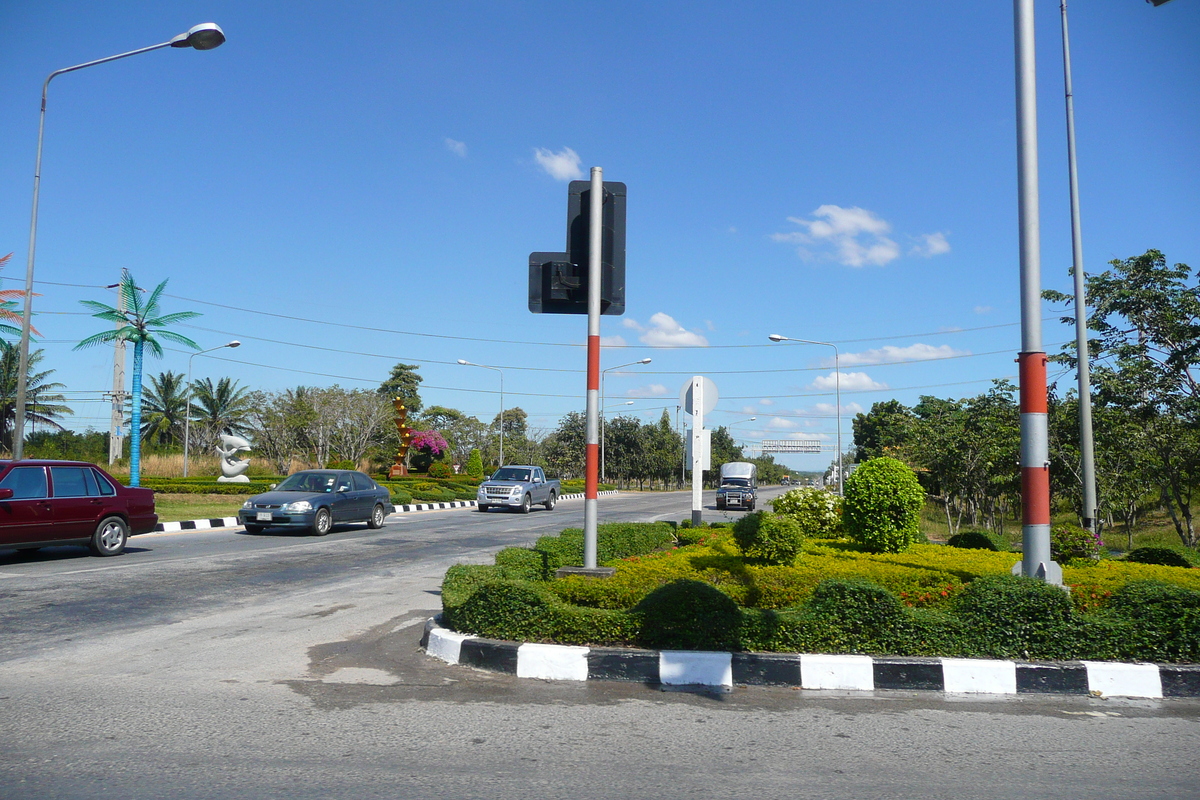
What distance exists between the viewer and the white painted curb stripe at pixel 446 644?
5.96 meters

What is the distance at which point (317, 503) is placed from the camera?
685 inches

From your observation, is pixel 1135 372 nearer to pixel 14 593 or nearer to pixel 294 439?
pixel 14 593

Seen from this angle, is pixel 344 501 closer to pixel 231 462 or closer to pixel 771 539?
pixel 771 539

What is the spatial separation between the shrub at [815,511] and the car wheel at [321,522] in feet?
33.3

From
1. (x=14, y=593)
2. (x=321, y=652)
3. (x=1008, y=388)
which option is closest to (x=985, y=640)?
(x=321, y=652)

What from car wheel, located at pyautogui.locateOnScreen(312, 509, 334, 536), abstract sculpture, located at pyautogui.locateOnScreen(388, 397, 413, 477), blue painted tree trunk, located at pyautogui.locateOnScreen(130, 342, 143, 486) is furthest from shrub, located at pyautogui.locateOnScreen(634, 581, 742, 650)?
abstract sculpture, located at pyautogui.locateOnScreen(388, 397, 413, 477)

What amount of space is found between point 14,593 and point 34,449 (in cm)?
4480

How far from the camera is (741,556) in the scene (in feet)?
29.5

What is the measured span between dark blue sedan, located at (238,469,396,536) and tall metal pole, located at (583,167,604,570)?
38.1 feet

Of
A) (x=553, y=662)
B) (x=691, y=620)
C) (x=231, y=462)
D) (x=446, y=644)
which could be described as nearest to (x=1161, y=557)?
(x=691, y=620)

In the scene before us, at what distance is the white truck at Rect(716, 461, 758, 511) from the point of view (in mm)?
36156

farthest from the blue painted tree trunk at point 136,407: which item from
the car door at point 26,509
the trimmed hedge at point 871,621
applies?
the trimmed hedge at point 871,621

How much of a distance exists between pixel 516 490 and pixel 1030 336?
22.1m

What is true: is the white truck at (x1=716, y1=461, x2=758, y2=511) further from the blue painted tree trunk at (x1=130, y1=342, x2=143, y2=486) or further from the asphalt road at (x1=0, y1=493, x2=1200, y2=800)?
the asphalt road at (x1=0, y1=493, x2=1200, y2=800)
